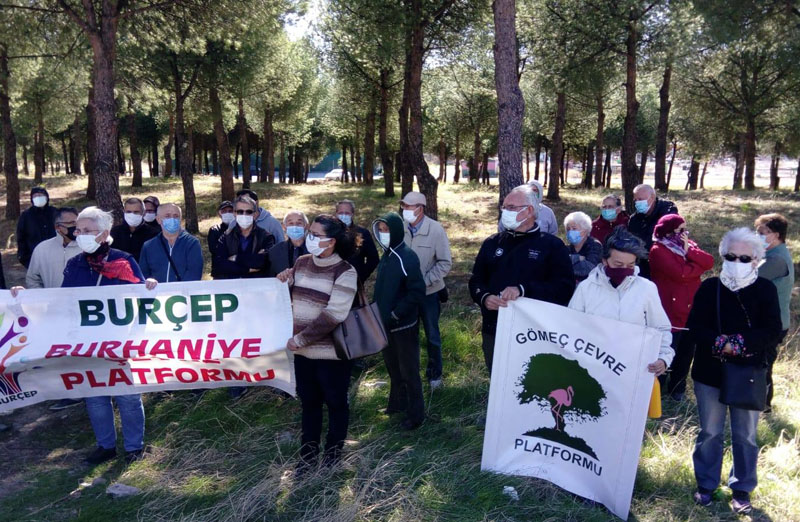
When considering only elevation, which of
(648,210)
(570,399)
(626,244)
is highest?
(648,210)

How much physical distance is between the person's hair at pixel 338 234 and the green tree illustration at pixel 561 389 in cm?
157

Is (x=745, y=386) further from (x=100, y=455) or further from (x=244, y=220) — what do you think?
(x=100, y=455)

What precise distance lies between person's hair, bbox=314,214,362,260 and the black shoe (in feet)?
8.70

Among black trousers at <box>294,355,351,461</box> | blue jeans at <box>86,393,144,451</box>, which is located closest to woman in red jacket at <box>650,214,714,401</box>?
black trousers at <box>294,355,351,461</box>

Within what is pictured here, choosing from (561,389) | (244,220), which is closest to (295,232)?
(244,220)

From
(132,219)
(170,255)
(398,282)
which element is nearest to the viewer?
(398,282)

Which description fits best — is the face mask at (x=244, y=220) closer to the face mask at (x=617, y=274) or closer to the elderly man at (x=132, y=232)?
the elderly man at (x=132, y=232)

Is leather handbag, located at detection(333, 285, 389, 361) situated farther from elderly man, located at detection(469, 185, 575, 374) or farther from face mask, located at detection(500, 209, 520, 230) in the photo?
face mask, located at detection(500, 209, 520, 230)

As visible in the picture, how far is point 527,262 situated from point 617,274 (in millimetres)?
724

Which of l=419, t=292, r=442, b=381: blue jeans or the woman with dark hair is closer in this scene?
the woman with dark hair

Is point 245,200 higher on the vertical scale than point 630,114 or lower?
lower

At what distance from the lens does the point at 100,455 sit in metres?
5.01

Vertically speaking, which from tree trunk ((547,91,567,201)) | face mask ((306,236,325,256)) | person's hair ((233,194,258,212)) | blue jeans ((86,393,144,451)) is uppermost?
tree trunk ((547,91,567,201))

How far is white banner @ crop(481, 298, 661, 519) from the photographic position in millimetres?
3977
